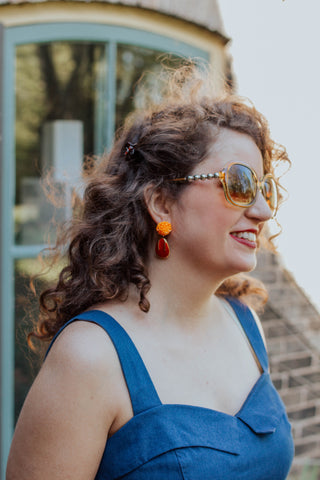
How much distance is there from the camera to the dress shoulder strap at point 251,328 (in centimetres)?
177

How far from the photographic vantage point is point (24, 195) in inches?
138

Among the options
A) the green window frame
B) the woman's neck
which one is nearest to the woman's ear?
the woman's neck

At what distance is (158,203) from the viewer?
5.12 ft

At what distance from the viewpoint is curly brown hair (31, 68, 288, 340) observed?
1516 millimetres

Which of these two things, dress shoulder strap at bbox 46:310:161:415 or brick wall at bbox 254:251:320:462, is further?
brick wall at bbox 254:251:320:462

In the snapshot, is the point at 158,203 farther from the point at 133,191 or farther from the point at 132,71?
the point at 132,71

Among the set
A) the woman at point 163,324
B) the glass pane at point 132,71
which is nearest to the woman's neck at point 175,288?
the woman at point 163,324

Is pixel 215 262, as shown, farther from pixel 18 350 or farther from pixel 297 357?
pixel 297 357

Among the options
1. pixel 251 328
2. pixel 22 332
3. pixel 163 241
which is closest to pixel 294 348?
pixel 251 328

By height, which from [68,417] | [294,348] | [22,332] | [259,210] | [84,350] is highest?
[259,210]

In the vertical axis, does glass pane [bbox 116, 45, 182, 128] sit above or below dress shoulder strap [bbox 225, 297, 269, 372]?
above

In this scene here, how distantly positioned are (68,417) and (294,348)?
2.55 metres

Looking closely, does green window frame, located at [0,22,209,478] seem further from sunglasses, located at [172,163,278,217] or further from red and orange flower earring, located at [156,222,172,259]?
sunglasses, located at [172,163,278,217]

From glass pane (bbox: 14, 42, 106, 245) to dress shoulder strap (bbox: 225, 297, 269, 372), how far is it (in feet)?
4.69
